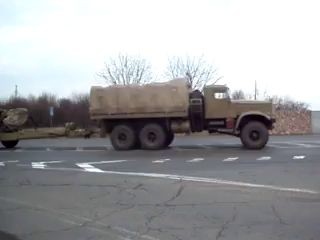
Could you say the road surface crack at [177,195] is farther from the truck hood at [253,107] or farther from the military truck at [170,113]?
the truck hood at [253,107]

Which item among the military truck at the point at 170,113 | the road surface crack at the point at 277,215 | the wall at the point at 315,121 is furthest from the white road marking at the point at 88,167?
the wall at the point at 315,121

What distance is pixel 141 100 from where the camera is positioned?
83.4ft

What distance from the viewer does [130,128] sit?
2597 cm

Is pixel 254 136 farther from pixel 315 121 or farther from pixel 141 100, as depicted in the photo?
pixel 315 121

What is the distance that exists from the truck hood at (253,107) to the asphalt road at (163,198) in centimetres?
474

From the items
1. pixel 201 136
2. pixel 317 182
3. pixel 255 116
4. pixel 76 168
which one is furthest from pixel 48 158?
pixel 201 136

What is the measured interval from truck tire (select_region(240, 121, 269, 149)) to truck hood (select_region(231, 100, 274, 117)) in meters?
0.62

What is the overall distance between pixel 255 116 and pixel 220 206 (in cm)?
1437

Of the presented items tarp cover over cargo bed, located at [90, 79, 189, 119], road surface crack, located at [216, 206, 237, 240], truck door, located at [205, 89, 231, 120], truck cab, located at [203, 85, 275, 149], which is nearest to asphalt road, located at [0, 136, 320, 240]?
road surface crack, located at [216, 206, 237, 240]

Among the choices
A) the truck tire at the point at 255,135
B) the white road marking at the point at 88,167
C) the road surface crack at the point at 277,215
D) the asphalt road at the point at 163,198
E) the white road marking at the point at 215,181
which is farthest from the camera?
the truck tire at the point at 255,135

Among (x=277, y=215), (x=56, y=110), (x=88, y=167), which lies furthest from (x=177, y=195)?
(x=56, y=110)

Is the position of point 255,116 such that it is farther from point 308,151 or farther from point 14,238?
point 14,238

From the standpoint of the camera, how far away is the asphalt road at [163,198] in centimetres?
859

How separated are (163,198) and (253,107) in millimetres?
13756
